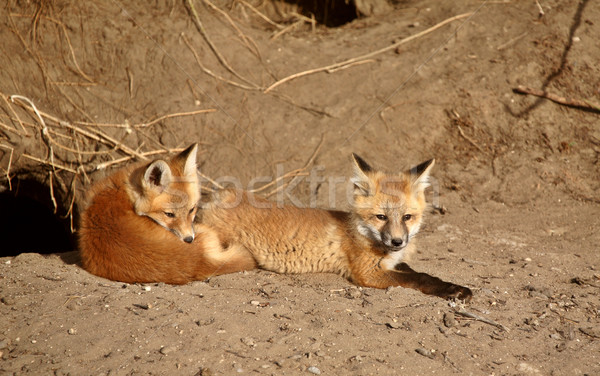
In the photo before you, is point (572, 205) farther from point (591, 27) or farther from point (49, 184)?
point (49, 184)

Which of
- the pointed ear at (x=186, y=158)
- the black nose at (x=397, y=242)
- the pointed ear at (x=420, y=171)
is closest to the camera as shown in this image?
the black nose at (x=397, y=242)

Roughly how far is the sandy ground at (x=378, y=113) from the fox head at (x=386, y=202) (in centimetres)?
49

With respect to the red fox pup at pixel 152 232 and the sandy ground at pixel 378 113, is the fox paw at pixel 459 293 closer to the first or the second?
the sandy ground at pixel 378 113

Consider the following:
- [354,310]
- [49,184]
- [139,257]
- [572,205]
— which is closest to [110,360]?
[139,257]

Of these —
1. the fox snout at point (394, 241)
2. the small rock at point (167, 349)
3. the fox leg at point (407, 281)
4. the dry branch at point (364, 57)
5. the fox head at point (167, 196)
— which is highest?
the dry branch at point (364, 57)

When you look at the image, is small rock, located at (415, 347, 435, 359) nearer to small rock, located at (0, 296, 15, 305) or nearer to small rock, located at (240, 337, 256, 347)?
small rock, located at (240, 337, 256, 347)

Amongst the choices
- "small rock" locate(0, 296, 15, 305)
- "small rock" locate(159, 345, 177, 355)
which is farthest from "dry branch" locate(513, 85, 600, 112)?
"small rock" locate(0, 296, 15, 305)

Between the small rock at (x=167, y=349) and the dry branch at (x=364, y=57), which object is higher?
the dry branch at (x=364, y=57)

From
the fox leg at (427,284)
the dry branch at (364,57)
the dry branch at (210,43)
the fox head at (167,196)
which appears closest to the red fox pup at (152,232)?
the fox head at (167,196)

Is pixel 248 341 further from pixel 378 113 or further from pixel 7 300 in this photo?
pixel 378 113

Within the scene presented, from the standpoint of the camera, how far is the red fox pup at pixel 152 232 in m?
3.60

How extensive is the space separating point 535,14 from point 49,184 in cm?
651

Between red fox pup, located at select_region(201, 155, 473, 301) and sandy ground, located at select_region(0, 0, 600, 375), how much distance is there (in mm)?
173

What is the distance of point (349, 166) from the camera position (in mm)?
5633
